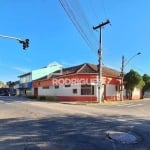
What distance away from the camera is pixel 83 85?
45500mm

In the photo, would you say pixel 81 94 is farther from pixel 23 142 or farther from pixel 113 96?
pixel 23 142

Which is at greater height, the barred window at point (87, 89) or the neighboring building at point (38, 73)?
the neighboring building at point (38, 73)

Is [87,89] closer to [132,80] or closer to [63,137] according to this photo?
[132,80]

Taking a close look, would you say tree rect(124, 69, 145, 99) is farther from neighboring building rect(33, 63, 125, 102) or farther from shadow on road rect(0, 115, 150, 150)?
shadow on road rect(0, 115, 150, 150)

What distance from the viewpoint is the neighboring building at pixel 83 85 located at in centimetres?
4519

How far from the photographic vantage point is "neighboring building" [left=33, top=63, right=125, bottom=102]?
45.2 m

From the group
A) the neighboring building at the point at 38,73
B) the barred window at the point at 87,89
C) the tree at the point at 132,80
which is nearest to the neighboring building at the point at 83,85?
the barred window at the point at 87,89

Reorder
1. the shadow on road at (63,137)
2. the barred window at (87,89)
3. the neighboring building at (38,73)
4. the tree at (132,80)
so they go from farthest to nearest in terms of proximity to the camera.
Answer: the neighboring building at (38,73) → the tree at (132,80) → the barred window at (87,89) → the shadow on road at (63,137)

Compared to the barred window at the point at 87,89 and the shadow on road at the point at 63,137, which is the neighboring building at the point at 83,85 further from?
the shadow on road at the point at 63,137

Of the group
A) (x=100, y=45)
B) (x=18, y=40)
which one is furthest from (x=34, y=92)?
(x=18, y=40)

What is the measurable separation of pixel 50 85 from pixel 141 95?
1842 cm

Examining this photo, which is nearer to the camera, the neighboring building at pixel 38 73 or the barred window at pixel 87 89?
the barred window at pixel 87 89

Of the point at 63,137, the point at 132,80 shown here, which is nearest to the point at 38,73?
the point at 132,80

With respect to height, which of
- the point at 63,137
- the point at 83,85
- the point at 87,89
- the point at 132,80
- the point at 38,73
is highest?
the point at 38,73
